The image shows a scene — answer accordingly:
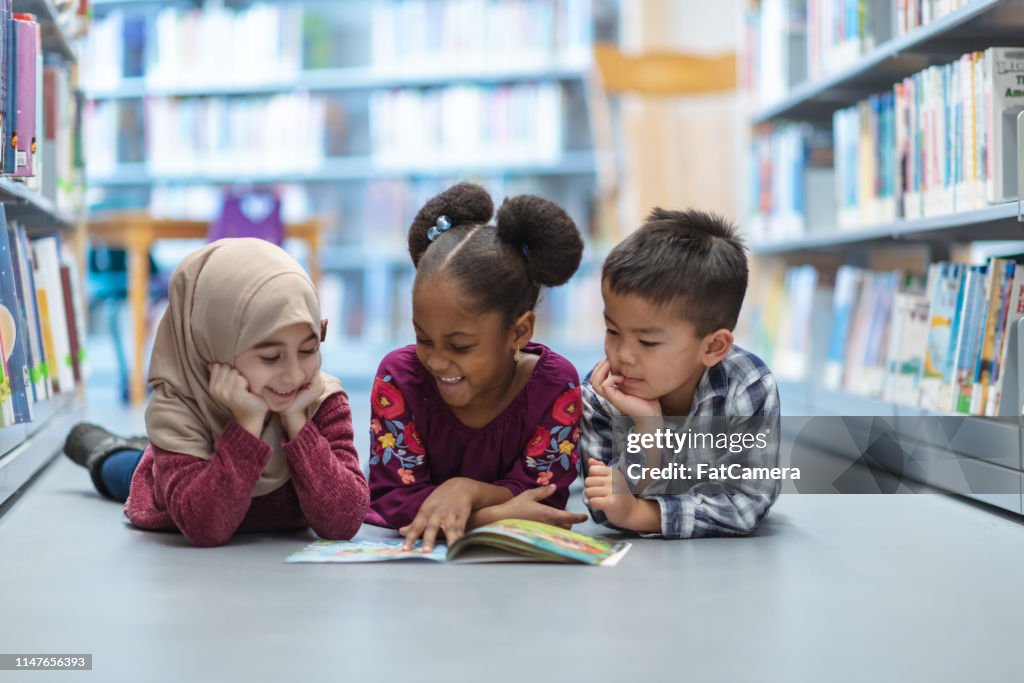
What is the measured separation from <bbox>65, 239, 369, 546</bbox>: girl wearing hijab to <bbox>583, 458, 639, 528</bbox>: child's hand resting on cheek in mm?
330

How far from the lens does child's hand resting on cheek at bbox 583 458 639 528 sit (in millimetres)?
1628

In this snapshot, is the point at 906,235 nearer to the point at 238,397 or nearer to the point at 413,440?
the point at 413,440

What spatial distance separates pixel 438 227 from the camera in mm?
1712

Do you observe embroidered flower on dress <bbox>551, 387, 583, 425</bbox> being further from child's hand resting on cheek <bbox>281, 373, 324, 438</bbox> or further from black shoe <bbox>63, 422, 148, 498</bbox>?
black shoe <bbox>63, 422, 148, 498</bbox>

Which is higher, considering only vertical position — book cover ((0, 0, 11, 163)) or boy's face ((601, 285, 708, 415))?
book cover ((0, 0, 11, 163))

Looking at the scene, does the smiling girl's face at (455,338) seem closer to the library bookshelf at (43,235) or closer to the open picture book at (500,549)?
the open picture book at (500,549)

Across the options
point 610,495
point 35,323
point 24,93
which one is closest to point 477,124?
point 35,323

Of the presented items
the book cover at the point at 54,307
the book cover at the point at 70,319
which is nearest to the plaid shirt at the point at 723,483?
the book cover at the point at 54,307

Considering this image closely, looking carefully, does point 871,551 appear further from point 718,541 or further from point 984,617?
point 984,617

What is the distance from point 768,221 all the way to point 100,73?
144 inches

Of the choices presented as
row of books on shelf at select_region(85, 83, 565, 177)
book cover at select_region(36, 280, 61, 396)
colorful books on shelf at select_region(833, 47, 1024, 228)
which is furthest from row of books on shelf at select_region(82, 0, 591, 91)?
book cover at select_region(36, 280, 61, 396)

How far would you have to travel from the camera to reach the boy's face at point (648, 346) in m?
1.66

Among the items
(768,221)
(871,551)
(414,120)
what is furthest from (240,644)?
(414,120)

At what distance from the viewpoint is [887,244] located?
10.6 ft
